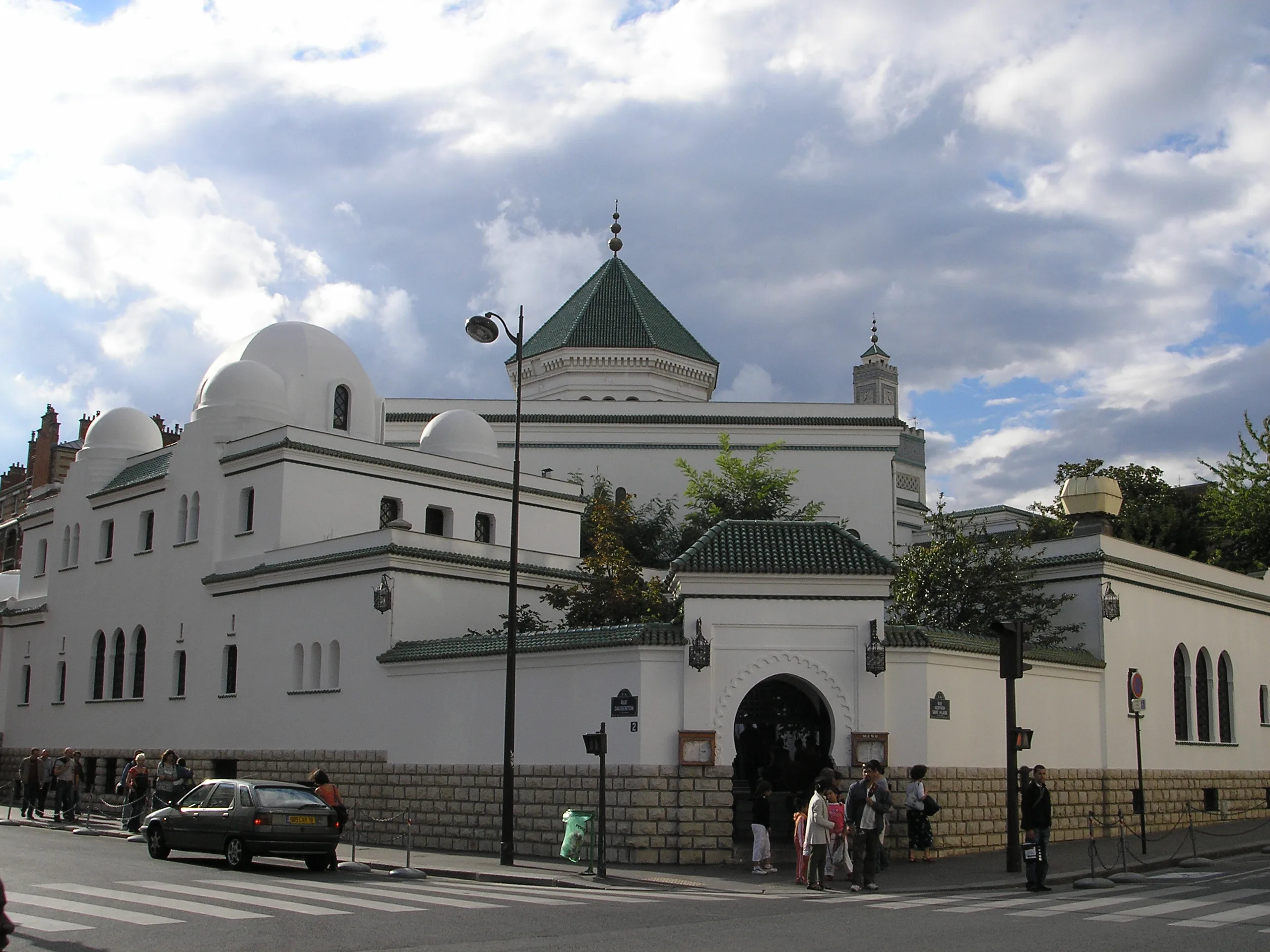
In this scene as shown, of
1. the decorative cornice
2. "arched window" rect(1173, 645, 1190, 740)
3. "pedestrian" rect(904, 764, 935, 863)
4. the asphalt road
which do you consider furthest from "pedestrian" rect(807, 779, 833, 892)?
the decorative cornice

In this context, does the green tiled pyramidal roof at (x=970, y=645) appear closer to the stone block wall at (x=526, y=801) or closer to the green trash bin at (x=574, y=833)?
the stone block wall at (x=526, y=801)

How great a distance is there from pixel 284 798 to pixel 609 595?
11.8 m

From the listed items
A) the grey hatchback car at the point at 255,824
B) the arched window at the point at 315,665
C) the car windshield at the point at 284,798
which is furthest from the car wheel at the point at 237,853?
the arched window at the point at 315,665

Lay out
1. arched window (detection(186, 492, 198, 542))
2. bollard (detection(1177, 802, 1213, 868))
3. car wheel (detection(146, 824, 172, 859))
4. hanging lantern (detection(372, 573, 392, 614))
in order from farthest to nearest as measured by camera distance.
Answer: arched window (detection(186, 492, 198, 542)) < hanging lantern (detection(372, 573, 392, 614)) < bollard (detection(1177, 802, 1213, 868)) < car wheel (detection(146, 824, 172, 859))

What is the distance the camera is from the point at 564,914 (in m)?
14.6

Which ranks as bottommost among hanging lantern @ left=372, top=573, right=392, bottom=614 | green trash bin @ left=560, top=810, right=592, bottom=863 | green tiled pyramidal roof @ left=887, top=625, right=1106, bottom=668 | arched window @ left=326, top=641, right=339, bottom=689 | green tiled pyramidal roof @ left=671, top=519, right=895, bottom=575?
green trash bin @ left=560, top=810, right=592, bottom=863

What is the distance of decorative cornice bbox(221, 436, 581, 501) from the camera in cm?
3137

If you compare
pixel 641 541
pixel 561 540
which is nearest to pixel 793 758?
pixel 561 540

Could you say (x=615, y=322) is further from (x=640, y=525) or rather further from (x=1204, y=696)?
(x=1204, y=696)

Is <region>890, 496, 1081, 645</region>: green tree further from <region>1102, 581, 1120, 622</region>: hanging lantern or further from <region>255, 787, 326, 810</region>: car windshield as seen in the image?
<region>255, 787, 326, 810</region>: car windshield

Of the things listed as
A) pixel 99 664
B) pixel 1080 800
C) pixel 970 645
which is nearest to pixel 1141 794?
pixel 1080 800

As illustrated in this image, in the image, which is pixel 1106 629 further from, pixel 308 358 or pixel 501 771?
pixel 308 358

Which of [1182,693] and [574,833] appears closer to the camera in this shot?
[574,833]

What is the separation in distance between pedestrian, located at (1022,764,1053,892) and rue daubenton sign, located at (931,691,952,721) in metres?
4.50
